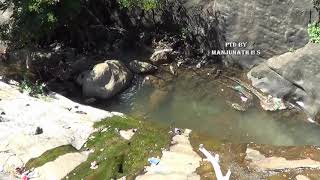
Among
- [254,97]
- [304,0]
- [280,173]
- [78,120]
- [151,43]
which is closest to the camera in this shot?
[280,173]

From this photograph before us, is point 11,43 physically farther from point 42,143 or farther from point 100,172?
point 100,172

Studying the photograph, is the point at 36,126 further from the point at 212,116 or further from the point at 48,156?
the point at 212,116

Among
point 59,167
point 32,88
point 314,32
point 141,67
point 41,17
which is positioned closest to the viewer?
point 59,167

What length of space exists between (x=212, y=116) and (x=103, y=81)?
4552 mm

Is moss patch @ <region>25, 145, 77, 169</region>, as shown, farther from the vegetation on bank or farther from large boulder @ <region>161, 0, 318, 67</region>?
large boulder @ <region>161, 0, 318, 67</region>

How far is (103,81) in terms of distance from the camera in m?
18.8

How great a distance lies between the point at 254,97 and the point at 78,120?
736 centimetres

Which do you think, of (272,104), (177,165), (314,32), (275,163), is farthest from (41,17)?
(314,32)

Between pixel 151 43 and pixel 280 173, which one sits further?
pixel 151 43

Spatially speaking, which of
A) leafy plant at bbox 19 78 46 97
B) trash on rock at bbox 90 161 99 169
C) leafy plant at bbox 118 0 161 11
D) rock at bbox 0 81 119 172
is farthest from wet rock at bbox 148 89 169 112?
trash on rock at bbox 90 161 99 169

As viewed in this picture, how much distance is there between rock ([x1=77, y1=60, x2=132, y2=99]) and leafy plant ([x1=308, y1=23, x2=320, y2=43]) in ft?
24.4

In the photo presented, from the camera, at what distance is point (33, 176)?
41.8 ft

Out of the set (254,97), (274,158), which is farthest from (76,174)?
(254,97)

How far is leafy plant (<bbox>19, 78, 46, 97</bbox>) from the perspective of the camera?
54.6 feet
